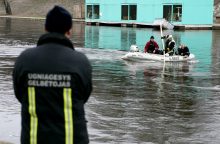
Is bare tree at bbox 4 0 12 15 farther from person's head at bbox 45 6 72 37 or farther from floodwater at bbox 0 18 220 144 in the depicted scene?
person's head at bbox 45 6 72 37

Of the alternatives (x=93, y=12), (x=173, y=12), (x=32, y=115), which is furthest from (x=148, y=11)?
(x=32, y=115)

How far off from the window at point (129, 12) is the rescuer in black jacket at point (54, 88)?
68596mm

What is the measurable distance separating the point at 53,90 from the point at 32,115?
27cm

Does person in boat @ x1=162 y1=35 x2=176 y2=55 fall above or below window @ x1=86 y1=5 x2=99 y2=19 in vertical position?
below

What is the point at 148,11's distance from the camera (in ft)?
229

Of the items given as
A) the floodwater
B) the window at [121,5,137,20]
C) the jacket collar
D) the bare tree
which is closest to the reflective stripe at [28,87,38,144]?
the jacket collar

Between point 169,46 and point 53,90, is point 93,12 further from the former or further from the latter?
point 53,90

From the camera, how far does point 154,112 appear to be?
13.5 meters

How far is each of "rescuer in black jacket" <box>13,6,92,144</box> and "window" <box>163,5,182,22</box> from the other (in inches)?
2517

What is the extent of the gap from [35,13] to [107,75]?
80351 mm

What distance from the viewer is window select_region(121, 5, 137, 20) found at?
2847 inches

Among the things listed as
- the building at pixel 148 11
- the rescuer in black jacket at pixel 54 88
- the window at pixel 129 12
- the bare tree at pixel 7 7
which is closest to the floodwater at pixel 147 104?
the rescuer in black jacket at pixel 54 88

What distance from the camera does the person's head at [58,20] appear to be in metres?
4.03

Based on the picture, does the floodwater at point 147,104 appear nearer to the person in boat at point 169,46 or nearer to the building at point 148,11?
the person in boat at point 169,46
